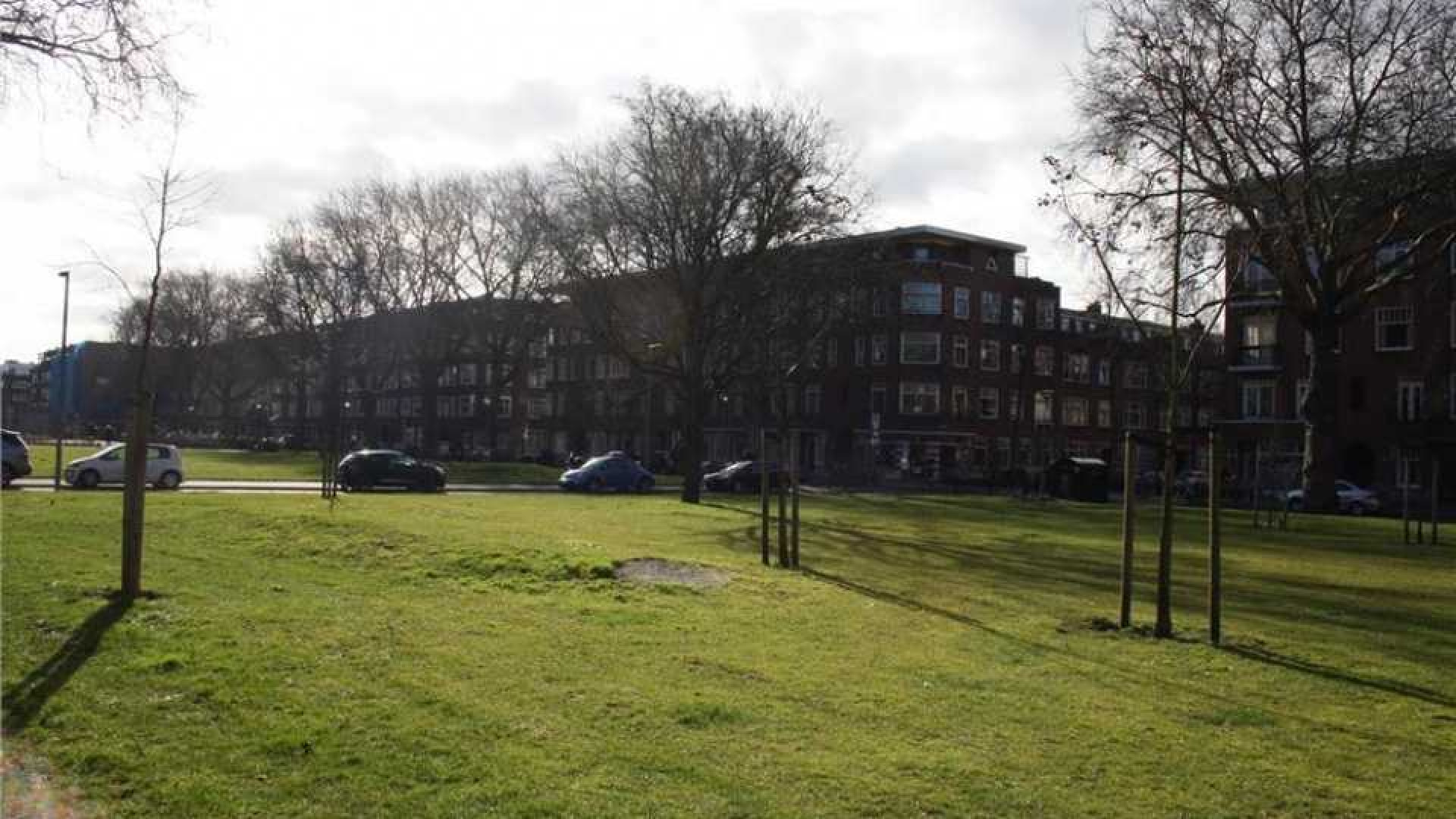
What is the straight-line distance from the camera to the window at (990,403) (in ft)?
278

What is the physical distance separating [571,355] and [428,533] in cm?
8994

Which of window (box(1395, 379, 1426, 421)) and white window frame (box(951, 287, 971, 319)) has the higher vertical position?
white window frame (box(951, 287, 971, 319))

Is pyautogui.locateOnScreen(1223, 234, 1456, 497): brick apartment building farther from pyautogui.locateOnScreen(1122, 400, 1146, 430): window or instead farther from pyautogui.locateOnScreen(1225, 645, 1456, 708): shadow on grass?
pyautogui.locateOnScreen(1225, 645, 1456, 708): shadow on grass

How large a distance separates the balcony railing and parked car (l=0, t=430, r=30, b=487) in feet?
205

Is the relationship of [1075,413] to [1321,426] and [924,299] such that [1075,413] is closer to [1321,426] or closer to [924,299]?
[924,299]

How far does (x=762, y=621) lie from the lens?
11695mm

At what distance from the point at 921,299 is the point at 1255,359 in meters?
22.0

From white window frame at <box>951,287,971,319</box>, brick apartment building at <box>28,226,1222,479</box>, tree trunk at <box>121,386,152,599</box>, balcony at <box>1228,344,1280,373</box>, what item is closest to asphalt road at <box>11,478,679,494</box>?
brick apartment building at <box>28,226,1222,479</box>

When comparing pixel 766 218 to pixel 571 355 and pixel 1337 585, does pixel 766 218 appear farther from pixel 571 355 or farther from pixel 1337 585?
pixel 571 355

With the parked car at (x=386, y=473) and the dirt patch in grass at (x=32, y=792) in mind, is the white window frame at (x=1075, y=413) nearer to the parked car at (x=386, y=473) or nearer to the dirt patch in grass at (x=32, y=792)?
the parked car at (x=386, y=473)

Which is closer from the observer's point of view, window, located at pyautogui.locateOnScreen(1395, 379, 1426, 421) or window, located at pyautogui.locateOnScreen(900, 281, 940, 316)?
window, located at pyautogui.locateOnScreen(1395, 379, 1426, 421)

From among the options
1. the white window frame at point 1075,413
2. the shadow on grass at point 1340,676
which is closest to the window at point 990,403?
the white window frame at point 1075,413

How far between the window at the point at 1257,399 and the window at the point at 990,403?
19.0 m

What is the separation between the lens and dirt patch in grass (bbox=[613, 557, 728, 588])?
47.0 ft
